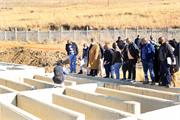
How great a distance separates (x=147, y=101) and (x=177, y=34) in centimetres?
1990

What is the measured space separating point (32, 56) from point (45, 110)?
59.8ft

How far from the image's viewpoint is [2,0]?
149125 mm

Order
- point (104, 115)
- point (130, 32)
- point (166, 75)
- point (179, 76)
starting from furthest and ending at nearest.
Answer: point (130, 32) → point (179, 76) → point (166, 75) → point (104, 115)

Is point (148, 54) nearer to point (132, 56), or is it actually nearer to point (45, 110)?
point (132, 56)

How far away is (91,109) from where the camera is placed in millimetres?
8578

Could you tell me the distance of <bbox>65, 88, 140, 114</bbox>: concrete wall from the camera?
341 inches

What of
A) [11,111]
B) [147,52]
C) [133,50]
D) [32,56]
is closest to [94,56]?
[133,50]

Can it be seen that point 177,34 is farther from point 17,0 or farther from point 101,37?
point 17,0

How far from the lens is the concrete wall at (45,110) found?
7.67 meters

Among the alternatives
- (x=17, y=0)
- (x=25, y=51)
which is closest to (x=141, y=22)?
(x=25, y=51)

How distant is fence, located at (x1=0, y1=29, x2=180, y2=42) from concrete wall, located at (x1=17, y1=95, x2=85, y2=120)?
2064 centimetres

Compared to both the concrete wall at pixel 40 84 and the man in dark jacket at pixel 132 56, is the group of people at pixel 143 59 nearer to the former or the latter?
the man in dark jacket at pixel 132 56

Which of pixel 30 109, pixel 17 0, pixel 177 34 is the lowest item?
pixel 30 109

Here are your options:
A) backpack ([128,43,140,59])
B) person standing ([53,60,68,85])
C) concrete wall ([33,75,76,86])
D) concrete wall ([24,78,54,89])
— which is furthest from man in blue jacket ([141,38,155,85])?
concrete wall ([24,78,54,89])
